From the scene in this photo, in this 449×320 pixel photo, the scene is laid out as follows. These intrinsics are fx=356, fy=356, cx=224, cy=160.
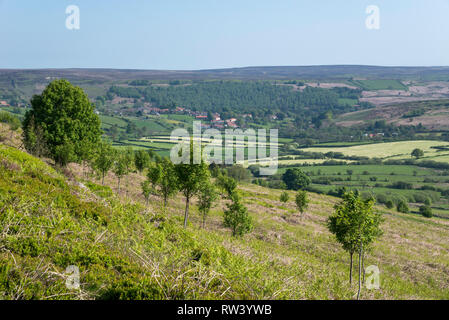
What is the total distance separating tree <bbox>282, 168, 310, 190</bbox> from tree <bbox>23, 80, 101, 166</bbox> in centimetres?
8098

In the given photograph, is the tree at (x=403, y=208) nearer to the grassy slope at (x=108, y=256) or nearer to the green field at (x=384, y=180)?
the green field at (x=384, y=180)

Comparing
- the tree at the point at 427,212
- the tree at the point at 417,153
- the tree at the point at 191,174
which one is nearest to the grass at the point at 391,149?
the tree at the point at 417,153

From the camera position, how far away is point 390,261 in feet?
133

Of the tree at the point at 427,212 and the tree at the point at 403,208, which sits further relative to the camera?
the tree at the point at 403,208

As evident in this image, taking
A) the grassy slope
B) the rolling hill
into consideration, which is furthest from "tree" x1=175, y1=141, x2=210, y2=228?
the grassy slope

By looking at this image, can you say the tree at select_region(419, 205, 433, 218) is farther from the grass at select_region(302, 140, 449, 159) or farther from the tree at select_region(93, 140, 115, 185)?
the tree at select_region(93, 140, 115, 185)

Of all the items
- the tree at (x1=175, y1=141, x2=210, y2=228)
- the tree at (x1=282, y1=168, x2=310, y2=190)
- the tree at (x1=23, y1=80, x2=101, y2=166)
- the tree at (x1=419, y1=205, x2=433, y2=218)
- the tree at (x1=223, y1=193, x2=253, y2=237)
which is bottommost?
the tree at (x1=419, y1=205, x2=433, y2=218)

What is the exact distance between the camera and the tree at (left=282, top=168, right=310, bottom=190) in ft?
384

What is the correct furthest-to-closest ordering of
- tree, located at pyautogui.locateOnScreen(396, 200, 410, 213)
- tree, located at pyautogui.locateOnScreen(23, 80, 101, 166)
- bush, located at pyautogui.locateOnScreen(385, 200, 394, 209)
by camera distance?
bush, located at pyautogui.locateOnScreen(385, 200, 394, 209), tree, located at pyautogui.locateOnScreen(396, 200, 410, 213), tree, located at pyautogui.locateOnScreen(23, 80, 101, 166)

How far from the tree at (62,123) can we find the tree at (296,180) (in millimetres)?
80976

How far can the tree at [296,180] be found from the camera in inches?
4606

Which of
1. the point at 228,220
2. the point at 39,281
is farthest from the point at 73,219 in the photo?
the point at 228,220

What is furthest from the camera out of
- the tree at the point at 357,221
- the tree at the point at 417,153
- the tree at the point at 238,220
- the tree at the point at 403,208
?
the tree at the point at 417,153

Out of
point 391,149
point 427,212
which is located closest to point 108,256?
point 427,212
